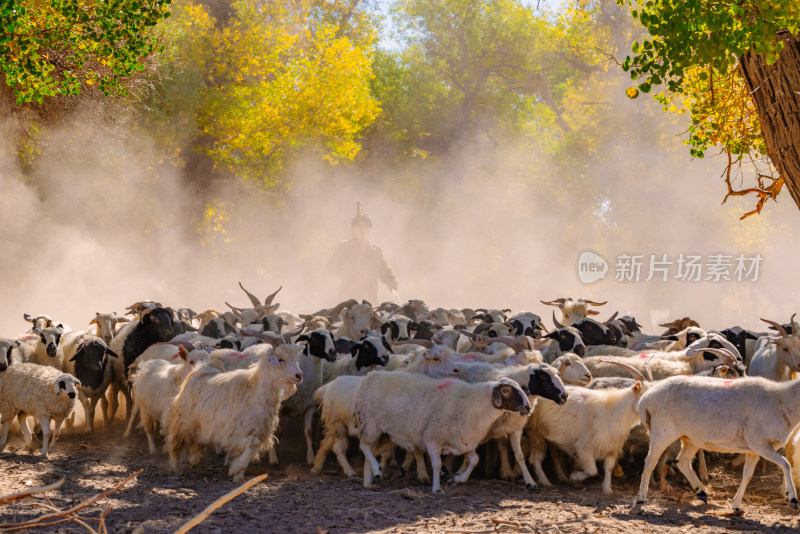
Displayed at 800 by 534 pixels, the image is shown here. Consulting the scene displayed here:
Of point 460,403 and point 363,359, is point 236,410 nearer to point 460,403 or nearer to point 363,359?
point 363,359

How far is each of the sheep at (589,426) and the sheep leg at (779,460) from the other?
51.6 inches

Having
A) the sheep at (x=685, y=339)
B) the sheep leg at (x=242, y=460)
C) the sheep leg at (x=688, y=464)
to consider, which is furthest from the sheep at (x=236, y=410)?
the sheep at (x=685, y=339)

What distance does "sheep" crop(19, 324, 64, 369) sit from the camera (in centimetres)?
1103

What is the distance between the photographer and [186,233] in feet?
90.6

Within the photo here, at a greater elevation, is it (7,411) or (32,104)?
(32,104)

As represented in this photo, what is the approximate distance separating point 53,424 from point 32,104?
32.8ft

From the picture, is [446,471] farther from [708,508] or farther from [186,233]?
[186,233]

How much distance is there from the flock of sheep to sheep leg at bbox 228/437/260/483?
0.04ft

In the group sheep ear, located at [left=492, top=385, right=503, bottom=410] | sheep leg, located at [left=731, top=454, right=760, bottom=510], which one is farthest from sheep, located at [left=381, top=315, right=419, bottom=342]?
sheep leg, located at [left=731, top=454, right=760, bottom=510]

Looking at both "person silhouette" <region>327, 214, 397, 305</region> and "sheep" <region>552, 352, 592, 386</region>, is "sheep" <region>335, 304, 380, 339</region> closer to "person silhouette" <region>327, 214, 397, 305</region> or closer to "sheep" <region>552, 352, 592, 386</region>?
"sheep" <region>552, 352, 592, 386</region>

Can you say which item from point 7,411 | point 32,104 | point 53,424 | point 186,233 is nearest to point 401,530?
point 7,411

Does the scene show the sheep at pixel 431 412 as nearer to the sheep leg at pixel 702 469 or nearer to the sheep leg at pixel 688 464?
the sheep leg at pixel 688 464

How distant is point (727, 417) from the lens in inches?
270
